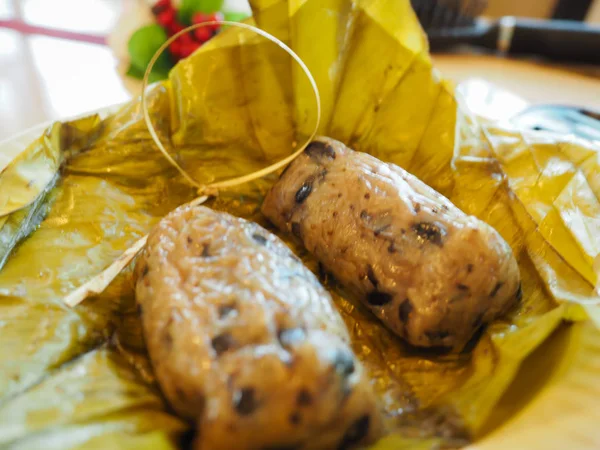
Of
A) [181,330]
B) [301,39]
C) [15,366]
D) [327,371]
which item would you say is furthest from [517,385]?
[301,39]

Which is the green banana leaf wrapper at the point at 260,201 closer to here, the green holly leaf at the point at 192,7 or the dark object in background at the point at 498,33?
the green holly leaf at the point at 192,7

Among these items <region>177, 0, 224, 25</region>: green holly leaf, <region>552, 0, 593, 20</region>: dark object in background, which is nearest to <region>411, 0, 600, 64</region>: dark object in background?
<region>552, 0, 593, 20</region>: dark object in background

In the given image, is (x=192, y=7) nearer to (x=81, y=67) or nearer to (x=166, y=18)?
(x=166, y=18)

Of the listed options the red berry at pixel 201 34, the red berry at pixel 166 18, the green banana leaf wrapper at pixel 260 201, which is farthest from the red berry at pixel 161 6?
the green banana leaf wrapper at pixel 260 201

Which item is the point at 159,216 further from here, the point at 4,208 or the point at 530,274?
the point at 530,274

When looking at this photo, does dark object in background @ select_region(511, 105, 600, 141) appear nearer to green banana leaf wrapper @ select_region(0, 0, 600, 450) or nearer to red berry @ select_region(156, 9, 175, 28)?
green banana leaf wrapper @ select_region(0, 0, 600, 450)
